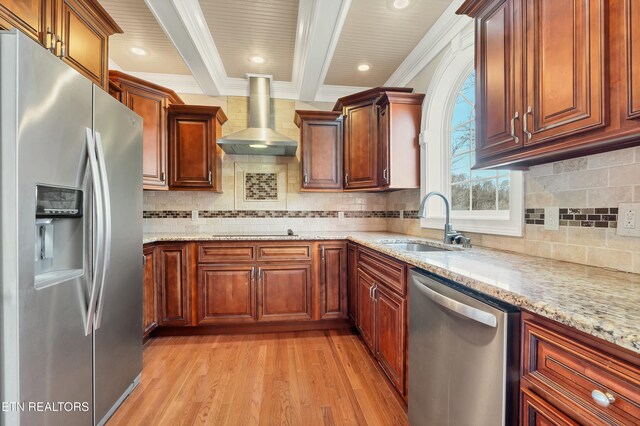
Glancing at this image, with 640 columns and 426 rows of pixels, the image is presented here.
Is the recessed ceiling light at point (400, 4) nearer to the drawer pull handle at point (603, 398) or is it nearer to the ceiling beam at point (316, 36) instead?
the ceiling beam at point (316, 36)

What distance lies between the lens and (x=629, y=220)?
1115 millimetres

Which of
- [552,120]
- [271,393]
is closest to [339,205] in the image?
[271,393]

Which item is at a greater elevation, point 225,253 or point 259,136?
point 259,136

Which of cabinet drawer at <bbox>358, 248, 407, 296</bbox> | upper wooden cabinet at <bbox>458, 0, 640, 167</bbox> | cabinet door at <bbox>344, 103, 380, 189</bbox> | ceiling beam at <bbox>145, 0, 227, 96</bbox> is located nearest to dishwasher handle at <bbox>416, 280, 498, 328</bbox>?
cabinet drawer at <bbox>358, 248, 407, 296</bbox>

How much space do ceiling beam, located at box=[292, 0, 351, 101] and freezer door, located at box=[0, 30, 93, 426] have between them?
147 centimetres

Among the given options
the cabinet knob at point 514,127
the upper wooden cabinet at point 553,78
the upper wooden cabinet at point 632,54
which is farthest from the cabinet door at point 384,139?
the upper wooden cabinet at point 632,54

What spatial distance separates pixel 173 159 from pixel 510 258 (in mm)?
3034

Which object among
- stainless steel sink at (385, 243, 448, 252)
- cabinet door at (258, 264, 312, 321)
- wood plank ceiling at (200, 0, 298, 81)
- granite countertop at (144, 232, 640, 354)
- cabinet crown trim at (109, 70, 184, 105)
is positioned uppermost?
wood plank ceiling at (200, 0, 298, 81)

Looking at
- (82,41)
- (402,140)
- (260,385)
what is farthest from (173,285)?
(402,140)

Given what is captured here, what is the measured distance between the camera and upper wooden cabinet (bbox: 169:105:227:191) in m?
2.94

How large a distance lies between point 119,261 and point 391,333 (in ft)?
5.42

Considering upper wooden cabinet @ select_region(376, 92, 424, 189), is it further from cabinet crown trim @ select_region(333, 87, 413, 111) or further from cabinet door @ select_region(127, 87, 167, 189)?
cabinet door @ select_region(127, 87, 167, 189)

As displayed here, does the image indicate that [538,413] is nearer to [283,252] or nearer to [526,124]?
[526,124]

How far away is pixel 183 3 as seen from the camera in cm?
196
